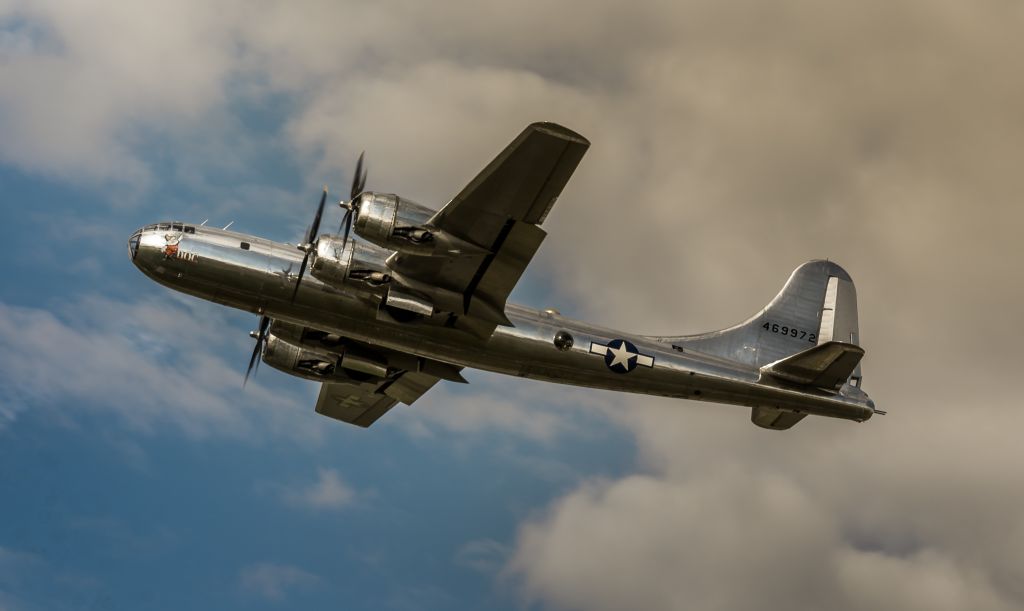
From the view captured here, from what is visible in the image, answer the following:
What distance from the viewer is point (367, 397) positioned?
1623 inches

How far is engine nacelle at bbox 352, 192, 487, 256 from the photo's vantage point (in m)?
29.3

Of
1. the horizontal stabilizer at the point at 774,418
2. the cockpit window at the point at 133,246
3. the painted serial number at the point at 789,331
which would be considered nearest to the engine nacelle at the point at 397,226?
the cockpit window at the point at 133,246

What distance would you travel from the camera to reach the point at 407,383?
130 feet

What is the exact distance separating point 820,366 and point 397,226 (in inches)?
579

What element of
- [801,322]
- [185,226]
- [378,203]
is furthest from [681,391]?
[185,226]

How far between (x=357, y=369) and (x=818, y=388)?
1532 centimetres

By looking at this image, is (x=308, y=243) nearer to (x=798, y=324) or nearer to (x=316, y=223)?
(x=316, y=223)

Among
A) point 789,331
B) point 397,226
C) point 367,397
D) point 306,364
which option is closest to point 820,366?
point 789,331

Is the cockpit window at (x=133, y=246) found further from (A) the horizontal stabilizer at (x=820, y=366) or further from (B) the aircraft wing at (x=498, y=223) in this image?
(A) the horizontal stabilizer at (x=820, y=366)

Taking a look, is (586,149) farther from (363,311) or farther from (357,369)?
(357,369)

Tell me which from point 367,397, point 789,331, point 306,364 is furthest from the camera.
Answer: point 367,397

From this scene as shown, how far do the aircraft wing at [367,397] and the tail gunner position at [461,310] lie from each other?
115 cm

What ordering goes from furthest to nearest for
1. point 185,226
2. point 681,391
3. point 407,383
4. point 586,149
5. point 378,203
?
point 407,383, point 681,391, point 185,226, point 378,203, point 586,149

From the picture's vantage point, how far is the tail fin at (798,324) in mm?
36875
